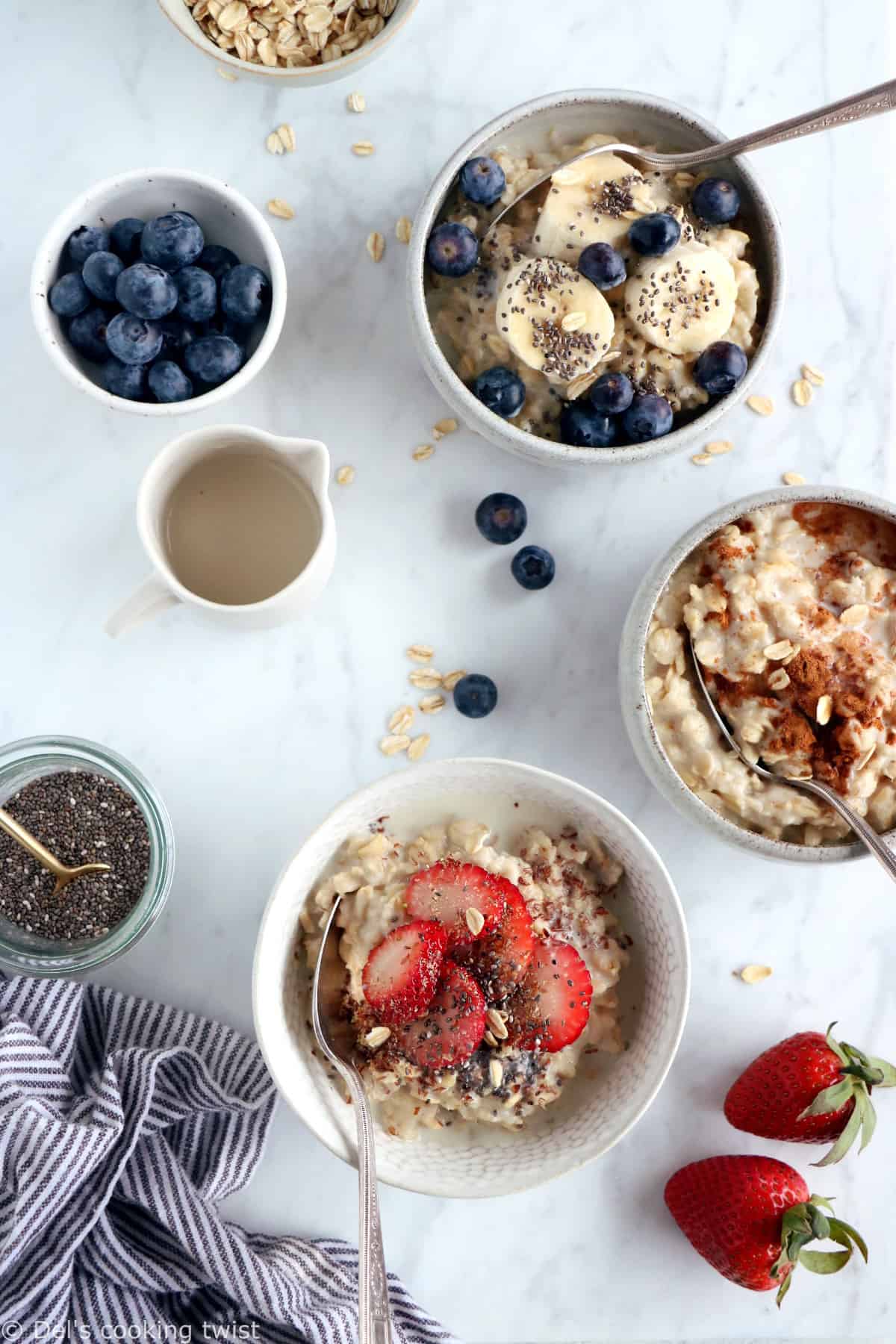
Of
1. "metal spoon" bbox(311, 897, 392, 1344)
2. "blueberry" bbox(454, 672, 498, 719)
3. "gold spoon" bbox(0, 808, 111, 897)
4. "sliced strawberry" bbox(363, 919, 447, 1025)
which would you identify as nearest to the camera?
"metal spoon" bbox(311, 897, 392, 1344)

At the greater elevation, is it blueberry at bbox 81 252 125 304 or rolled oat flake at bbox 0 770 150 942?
blueberry at bbox 81 252 125 304

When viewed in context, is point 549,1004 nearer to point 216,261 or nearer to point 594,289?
point 594,289

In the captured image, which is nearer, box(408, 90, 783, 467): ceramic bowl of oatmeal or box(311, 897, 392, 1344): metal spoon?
box(311, 897, 392, 1344): metal spoon

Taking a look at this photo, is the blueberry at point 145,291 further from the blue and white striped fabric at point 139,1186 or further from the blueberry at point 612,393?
the blue and white striped fabric at point 139,1186

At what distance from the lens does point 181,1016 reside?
4.60 ft

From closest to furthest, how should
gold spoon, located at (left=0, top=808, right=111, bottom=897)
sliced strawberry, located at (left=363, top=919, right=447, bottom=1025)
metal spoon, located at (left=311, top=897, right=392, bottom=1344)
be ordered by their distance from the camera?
metal spoon, located at (left=311, top=897, right=392, bottom=1344) → sliced strawberry, located at (left=363, top=919, right=447, bottom=1025) → gold spoon, located at (left=0, top=808, right=111, bottom=897)

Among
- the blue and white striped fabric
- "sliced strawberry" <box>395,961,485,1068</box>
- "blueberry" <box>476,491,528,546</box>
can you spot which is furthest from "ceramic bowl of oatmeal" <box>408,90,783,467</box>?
the blue and white striped fabric

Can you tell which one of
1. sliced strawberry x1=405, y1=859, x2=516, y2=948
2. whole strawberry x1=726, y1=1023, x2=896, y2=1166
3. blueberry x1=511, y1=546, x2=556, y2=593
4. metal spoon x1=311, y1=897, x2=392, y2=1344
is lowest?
whole strawberry x1=726, y1=1023, x2=896, y2=1166

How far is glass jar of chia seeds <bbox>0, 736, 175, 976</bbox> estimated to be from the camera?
1360mm

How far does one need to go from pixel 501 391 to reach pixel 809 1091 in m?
0.89

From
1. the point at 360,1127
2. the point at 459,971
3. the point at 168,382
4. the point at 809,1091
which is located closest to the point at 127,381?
the point at 168,382

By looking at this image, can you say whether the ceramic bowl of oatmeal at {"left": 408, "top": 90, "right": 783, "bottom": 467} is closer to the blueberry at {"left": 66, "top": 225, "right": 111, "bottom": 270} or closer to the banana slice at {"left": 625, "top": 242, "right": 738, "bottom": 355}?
the banana slice at {"left": 625, "top": 242, "right": 738, "bottom": 355}

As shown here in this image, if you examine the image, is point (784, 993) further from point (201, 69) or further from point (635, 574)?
point (201, 69)

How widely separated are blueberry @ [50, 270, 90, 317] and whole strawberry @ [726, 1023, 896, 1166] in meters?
1.18
